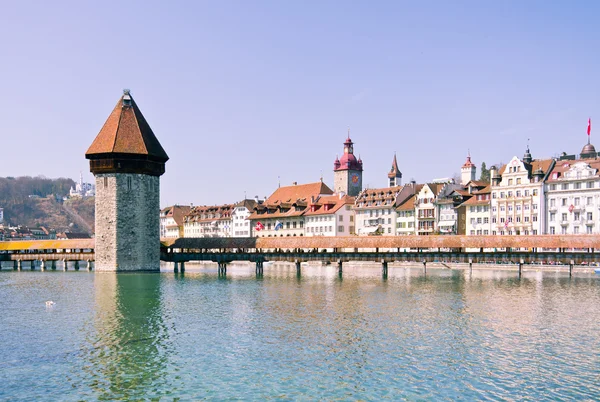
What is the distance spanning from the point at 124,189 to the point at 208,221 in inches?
2307

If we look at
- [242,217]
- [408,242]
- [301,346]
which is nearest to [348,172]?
[242,217]

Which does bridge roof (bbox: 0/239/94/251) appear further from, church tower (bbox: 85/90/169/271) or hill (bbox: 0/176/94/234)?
hill (bbox: 0/176/94/234)

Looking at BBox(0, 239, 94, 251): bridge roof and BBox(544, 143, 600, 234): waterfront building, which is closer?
BBox(0, 239, 94, 251): bridge roof

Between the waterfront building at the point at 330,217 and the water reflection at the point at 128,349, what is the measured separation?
170 ft

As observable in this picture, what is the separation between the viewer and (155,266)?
53.2m

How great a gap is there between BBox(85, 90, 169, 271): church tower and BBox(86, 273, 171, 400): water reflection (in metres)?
17.6

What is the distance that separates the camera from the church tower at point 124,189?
5066cm

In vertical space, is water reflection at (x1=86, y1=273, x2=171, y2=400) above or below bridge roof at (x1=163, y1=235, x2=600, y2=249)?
below

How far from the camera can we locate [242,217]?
101 metres

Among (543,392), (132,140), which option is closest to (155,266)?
(132,140)

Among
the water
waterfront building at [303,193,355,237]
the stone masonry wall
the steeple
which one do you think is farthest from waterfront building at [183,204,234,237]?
the water

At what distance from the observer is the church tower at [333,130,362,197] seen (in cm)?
9825

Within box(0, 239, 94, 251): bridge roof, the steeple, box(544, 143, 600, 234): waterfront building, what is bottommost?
box(0, 239, 94, 251): bridge roof

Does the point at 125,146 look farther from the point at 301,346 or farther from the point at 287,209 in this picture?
the point at 287,209
